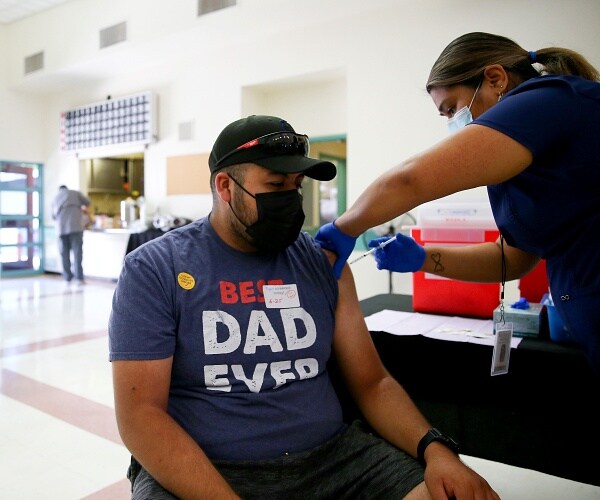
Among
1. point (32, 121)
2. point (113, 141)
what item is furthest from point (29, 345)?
point (32, 121)

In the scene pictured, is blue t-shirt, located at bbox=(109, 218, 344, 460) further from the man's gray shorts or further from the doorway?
the doorway

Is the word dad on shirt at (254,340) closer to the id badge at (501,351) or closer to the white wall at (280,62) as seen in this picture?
the id badge at (501,351)

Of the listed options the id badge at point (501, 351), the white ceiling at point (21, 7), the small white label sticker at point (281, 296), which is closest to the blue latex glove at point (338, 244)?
the small white label sticker at point (281, 296)

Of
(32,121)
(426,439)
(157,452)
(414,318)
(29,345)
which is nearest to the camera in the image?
(157,452)

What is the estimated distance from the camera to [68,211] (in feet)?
23.5

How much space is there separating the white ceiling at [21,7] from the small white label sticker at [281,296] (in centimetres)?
719

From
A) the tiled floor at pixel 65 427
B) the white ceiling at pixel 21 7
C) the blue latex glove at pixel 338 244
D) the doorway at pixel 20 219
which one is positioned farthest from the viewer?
the doorway at pixel 20 219

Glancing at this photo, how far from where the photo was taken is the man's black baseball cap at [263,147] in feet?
3.79

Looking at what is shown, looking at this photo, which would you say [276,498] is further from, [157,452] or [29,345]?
[29,345]

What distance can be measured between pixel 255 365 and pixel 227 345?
75 mm

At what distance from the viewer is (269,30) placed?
16.8 feet

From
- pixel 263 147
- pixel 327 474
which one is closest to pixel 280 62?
pixel 263 147

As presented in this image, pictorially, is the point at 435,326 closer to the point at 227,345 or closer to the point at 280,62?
the point at 227,345

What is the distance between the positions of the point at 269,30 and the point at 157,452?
16.1 ft
